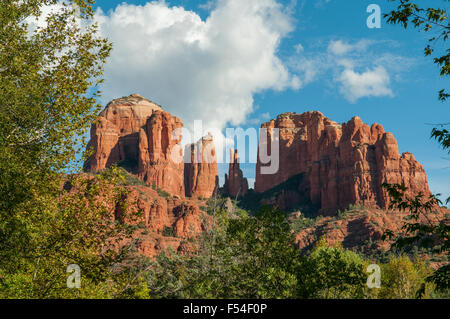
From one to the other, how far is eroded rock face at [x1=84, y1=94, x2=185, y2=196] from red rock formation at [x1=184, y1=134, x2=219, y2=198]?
194 inches

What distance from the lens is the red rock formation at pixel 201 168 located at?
5773 inches

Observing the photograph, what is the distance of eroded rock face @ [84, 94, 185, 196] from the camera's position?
441 ft

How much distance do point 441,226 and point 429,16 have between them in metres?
6.20

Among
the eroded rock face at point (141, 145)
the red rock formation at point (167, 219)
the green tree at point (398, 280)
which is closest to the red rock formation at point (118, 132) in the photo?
the eroded rock face at point (141, 145)

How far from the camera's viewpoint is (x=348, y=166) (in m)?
119

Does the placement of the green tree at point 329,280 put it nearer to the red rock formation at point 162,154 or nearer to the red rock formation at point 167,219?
the red rock formation at point 167,219

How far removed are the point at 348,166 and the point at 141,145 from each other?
76.1 m

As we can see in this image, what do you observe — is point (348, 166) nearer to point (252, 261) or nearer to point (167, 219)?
point (167, 219)

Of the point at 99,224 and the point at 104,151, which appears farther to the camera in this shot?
the point at 104,151

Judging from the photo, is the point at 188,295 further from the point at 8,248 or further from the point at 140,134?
the point at 140,134

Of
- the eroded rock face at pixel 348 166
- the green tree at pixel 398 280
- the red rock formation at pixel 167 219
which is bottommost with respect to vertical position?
the green tree at pixel 398 280

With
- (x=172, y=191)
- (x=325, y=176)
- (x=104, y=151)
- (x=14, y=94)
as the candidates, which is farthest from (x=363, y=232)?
(x=104, y=151)

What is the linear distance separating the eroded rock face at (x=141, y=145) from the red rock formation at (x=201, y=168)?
194 inches
